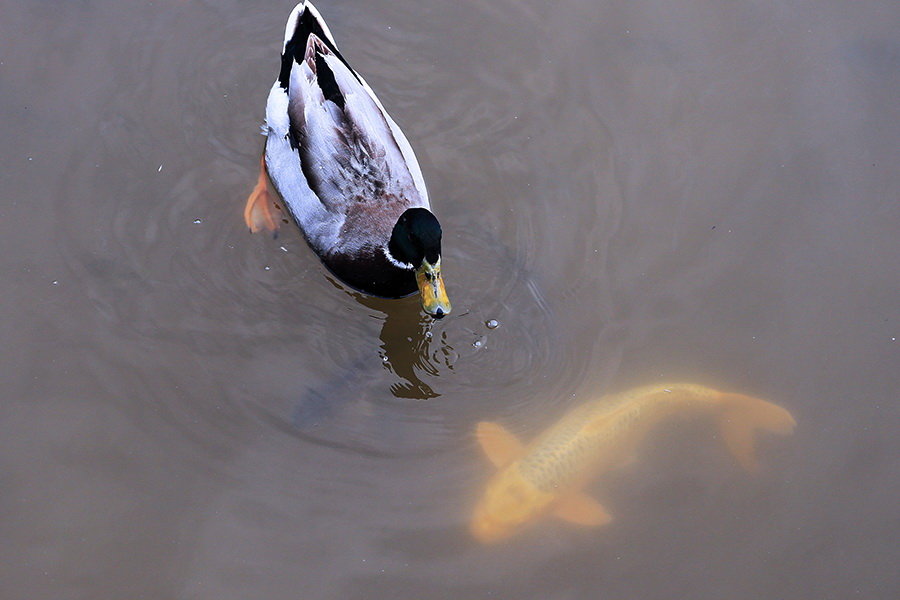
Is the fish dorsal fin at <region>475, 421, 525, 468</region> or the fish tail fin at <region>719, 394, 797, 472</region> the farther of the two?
the fish tail fin at <region>719, 394, 797, 472</region>

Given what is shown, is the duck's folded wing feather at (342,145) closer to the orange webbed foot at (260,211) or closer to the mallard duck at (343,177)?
the mallard duck at (343,177)

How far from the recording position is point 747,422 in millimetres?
4965

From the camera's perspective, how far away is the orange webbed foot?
18.0 feet

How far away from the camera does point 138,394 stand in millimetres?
4789

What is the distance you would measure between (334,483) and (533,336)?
131 centimetres

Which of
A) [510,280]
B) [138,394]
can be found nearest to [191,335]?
[138,394]

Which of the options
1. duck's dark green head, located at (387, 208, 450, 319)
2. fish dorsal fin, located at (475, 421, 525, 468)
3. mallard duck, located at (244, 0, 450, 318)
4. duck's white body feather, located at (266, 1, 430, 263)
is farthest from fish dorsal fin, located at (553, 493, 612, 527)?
duck's white body feather, located at (266, 1, 430, 263)

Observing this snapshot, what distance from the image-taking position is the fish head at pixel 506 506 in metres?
4.53

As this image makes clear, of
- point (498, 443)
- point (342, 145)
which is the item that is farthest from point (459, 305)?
point (342, 145)

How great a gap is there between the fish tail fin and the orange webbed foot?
8.72 feet

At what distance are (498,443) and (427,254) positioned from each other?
99 cm

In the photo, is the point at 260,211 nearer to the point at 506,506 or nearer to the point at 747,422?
the point at 506,506

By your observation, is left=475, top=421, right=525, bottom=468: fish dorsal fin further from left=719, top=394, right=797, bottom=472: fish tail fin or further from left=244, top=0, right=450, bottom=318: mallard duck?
left=719, top=394, right=797, bottom=472: fish tail fin

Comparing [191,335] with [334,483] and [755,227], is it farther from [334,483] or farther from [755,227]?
[755,227]
